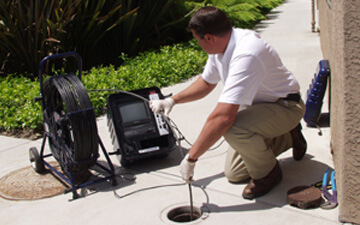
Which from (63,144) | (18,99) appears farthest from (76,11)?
(63,144)

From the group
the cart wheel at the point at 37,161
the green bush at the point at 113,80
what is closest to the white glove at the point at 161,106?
the cart wheel at the point at 37,161

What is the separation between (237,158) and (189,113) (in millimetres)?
2160

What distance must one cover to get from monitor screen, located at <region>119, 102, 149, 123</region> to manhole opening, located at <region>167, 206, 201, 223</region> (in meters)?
1.16

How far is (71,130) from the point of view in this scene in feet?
13.4

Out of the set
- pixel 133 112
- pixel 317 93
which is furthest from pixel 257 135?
pixel 133 112

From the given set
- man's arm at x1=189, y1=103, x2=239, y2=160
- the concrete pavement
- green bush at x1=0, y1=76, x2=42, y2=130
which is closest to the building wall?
the concrete pavement

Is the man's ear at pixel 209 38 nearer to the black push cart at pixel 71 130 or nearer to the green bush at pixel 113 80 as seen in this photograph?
the black push cart at pixel 71 130

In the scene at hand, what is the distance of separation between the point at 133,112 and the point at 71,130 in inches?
25.0

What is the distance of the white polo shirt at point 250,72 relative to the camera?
129 inches

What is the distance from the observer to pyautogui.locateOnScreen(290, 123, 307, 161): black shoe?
4.05m

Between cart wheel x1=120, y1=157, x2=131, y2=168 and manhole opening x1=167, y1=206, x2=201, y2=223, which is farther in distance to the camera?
cart wheel x1=120, y1=157, x2=131, y2=168

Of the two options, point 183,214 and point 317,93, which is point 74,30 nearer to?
point 317,93

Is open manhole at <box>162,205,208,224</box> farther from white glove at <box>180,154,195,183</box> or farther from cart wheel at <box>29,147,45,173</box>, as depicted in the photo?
cart wheel at <box>29,147,45,173</box>

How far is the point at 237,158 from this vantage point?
383 cm
